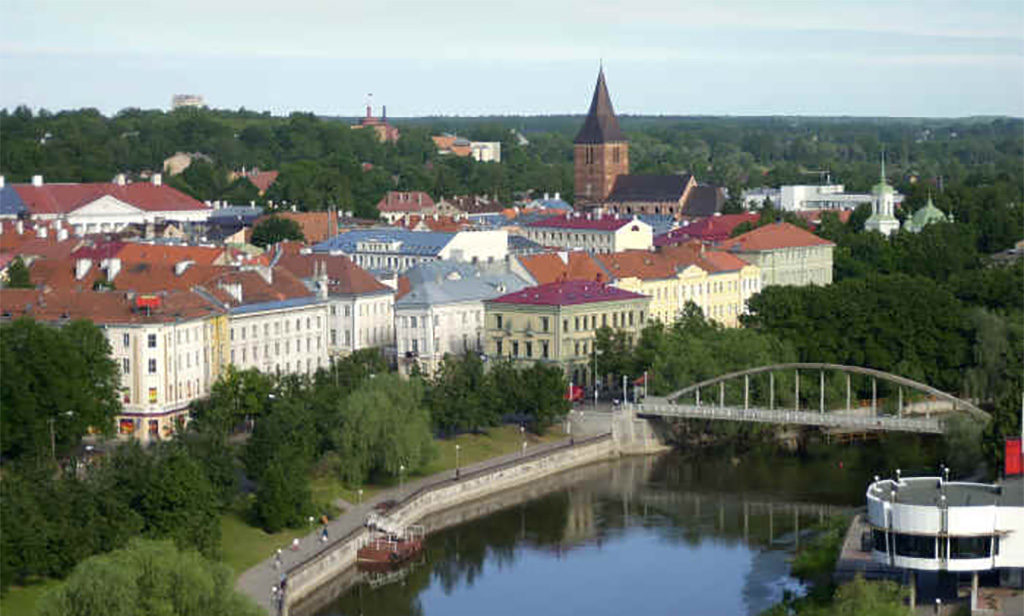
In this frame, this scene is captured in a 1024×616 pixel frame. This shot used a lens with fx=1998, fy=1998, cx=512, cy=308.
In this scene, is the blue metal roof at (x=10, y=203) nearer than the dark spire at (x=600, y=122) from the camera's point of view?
Yes

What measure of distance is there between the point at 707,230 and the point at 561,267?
2429 cm

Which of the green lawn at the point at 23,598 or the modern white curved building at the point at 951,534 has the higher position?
the modern white curved building at the point at 951,534

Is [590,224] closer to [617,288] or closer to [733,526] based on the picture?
[617,288]

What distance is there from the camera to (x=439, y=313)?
82062 mm

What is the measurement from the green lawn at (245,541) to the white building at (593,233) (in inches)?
2032

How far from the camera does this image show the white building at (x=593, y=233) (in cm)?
10812

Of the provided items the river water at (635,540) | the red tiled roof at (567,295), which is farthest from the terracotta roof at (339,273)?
the river water at (635,540)

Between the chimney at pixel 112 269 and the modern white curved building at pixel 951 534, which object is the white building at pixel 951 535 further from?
the chimney at pixel 112 269

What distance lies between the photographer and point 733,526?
61312 mm

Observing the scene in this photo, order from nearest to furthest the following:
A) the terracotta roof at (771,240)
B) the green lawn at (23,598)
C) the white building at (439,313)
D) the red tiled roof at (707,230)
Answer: the green lawn at (23,598) → the white building at (439,313) → the terracotta roof at (771,240) → the red tiled roof at (707,230)

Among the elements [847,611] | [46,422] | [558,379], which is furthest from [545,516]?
[847,611]

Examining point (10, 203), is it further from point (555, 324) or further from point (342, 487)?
point (342, 487)

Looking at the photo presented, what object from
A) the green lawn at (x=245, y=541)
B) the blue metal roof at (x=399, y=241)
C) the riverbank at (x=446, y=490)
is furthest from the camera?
the blue metal roof at (x=399, y=241)

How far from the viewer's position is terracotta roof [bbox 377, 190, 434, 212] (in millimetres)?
140125
